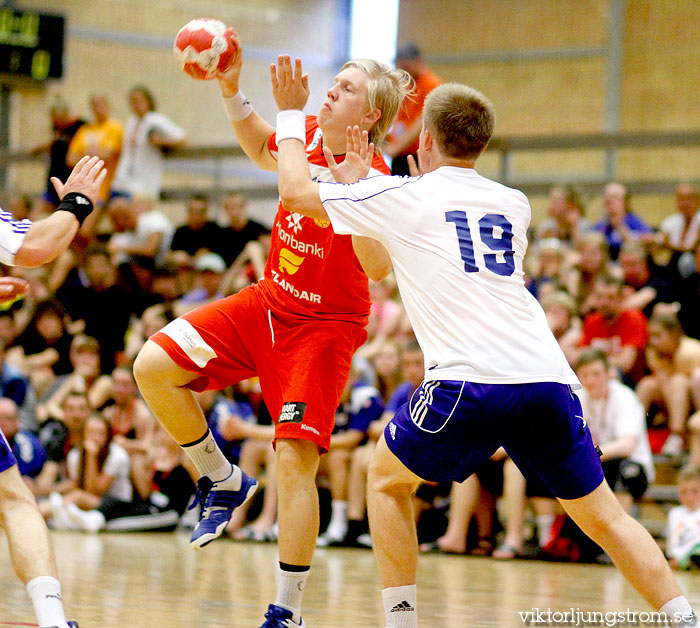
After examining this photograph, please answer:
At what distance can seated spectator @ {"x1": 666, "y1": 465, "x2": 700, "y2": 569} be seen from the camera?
798cm

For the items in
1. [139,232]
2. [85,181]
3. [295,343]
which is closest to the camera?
[85,181]

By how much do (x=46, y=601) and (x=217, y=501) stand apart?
139 centimetres

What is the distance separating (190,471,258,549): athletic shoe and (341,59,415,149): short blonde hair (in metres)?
1.72

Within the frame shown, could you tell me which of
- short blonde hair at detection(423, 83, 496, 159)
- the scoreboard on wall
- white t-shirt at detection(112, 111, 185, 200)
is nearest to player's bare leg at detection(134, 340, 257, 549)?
short blonde hair at detection(423, 83, 496, 159)

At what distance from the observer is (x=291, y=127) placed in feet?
14.7

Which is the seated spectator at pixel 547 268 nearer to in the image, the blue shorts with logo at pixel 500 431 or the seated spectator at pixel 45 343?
the seated spectator at pixel 45 343

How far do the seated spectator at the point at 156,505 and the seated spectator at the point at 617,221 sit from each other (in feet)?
15.3

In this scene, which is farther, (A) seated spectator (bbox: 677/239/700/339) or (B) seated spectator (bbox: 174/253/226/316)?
(B) seated spectator (bbox: 174/253/226/316)

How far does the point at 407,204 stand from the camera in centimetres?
405

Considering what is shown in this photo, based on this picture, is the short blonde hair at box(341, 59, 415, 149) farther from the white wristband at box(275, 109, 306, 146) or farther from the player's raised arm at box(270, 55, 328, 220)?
the white wristband at box(275, 109, 306, 146)

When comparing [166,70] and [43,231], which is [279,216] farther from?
[166,70]

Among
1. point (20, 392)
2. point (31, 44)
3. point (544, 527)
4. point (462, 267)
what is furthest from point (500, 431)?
point (31, 44)

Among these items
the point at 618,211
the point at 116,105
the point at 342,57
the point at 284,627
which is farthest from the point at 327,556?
the point at 342,57

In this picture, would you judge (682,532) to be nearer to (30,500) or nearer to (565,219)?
(565,219)
